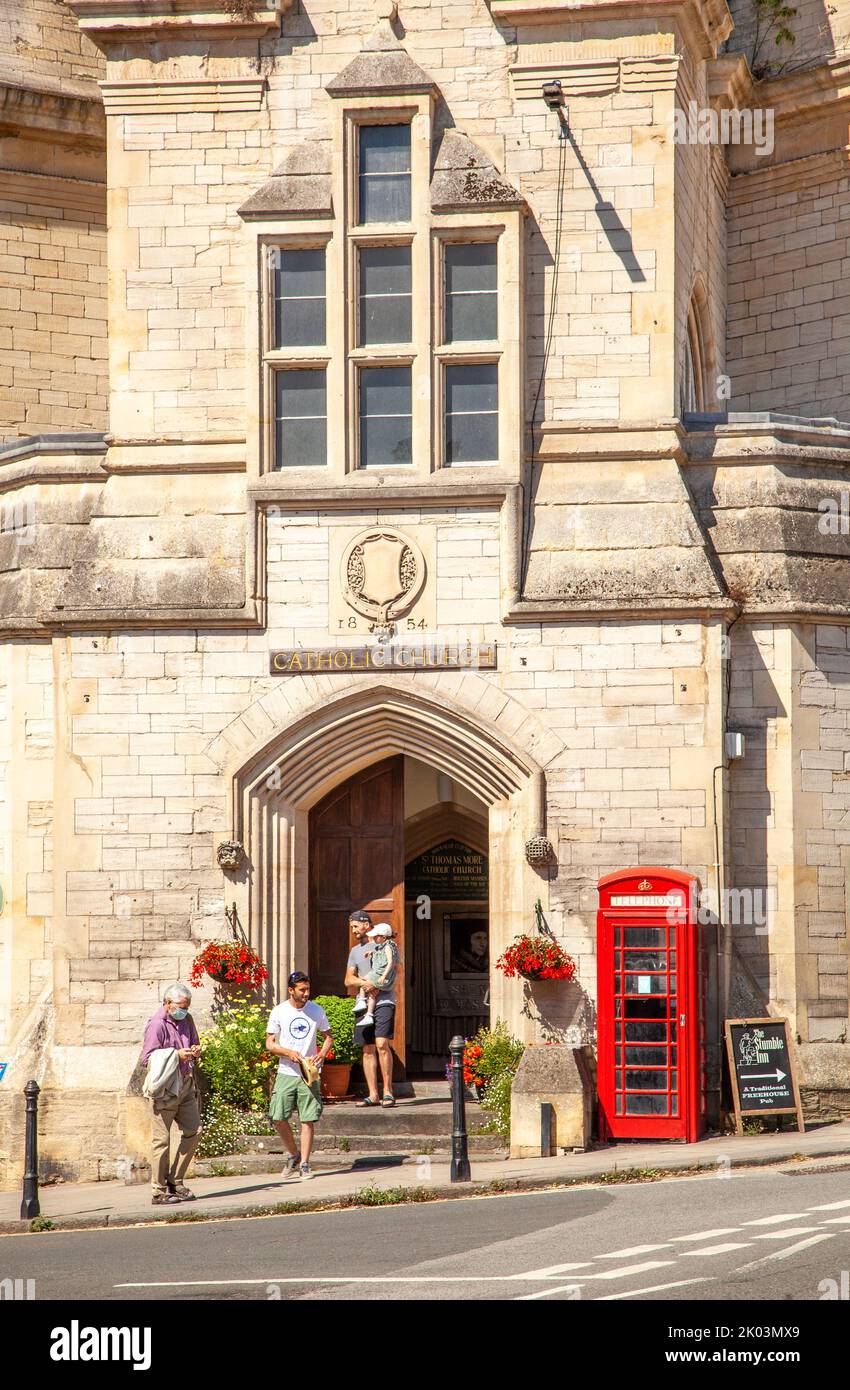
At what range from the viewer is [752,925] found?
52.6 ft

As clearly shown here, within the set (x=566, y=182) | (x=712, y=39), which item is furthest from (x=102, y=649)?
(x=712, y=39)

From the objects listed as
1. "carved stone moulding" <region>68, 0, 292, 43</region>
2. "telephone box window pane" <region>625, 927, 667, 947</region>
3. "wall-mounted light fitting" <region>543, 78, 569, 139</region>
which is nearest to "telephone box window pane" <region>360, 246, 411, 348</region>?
"wall-mounted light fitting" <region>543, 78, 569, 139</region>

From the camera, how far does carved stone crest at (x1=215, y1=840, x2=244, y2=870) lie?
15711mm

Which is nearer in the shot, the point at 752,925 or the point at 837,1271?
the point at 837,1271

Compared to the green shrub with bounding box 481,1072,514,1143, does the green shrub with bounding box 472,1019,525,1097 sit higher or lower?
higher

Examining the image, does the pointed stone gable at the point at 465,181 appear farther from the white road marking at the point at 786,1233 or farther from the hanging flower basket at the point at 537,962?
the white road marking at the point at 786,1233

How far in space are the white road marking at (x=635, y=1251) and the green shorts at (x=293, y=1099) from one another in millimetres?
4053

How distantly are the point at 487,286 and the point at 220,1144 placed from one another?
725 centimetres

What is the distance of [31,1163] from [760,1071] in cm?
566

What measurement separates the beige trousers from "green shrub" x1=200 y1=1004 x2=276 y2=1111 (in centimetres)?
150

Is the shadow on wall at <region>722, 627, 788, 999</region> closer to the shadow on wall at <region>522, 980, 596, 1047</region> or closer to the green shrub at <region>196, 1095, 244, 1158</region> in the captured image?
the shadow on wall at <region>522, 980, 596, 1047</region>
